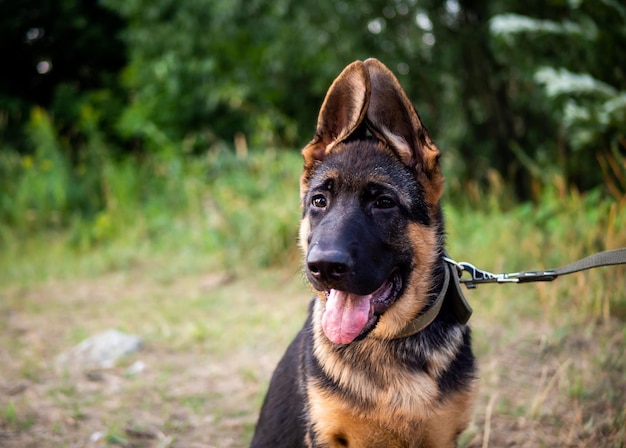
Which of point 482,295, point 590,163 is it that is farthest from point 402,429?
point 590,163

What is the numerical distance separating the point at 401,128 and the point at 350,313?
1.00 meters

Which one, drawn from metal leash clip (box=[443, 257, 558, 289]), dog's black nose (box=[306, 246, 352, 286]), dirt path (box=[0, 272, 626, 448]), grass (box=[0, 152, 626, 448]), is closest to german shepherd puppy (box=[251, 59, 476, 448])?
dog's black nose (box=[306, 246, 352, 286])

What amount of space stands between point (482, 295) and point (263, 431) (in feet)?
12.3

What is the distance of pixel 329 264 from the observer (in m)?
2.48

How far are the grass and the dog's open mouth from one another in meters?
0.80

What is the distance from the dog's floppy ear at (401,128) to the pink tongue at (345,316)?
2.22 ft

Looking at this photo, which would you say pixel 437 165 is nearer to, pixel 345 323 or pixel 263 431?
pixel 345 323

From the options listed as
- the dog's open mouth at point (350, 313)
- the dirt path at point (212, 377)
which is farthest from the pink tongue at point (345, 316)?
the dirt path at point (212, 377)

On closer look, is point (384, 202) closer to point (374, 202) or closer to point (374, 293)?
point (374, 202)

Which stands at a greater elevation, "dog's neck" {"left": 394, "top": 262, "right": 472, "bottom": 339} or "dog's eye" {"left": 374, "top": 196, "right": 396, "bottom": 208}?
"dog's eye" {"left": 374, "top": 196, "right": 396, "bottom": 208}

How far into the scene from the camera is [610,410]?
150 inches

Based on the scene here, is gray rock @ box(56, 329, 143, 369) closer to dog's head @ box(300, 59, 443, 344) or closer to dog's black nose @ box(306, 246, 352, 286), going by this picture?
dog's head @ box(300, 59, 443, 344)

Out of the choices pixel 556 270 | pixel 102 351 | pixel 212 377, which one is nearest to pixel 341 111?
pixel 556 270

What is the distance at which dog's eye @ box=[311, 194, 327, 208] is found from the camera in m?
2.96
